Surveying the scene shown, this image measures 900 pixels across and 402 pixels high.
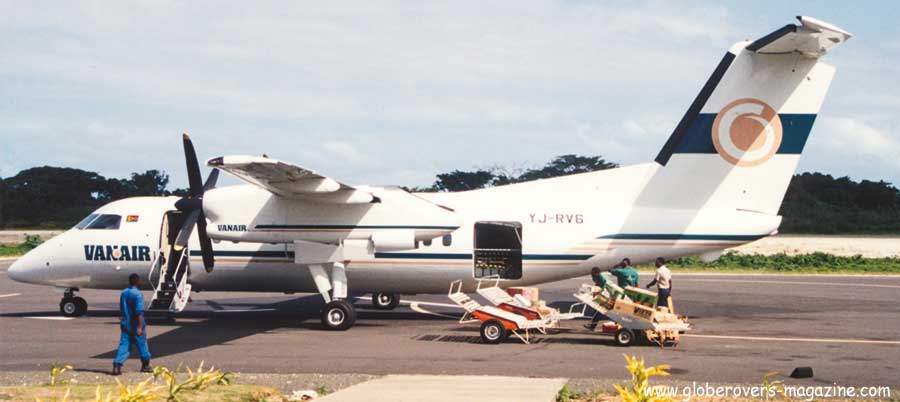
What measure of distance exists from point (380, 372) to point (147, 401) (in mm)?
4734

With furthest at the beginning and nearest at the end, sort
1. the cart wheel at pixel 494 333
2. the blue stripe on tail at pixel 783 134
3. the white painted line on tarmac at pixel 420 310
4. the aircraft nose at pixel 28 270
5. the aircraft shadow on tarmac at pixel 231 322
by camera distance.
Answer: the white painted line on tarmac at pixel 420 310, the aircraft nose at pixel 28 270, the blue stripe on tail at pixel 783 134, the aircraft shadow on tarmac at pixel 231 322, the cart wheel at pixel 494 333

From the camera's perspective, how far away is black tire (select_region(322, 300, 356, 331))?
58.3ft

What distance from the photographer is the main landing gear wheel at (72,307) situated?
65.0 feet

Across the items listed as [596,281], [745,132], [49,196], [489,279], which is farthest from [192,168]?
[49,196]

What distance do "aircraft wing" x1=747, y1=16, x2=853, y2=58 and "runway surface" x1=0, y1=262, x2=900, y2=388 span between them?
579 centimetres

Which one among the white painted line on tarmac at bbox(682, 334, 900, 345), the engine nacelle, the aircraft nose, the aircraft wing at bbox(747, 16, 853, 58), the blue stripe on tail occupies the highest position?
the aircraft wing at bbox(747, 16, 853, 58)

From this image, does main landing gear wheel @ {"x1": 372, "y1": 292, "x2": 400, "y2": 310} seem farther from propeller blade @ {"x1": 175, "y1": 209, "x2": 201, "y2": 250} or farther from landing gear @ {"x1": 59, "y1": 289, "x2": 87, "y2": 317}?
landing gear @ {"x1": 59, "y1": 289, "x2": 87, "y2": 317}

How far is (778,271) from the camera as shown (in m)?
35.6

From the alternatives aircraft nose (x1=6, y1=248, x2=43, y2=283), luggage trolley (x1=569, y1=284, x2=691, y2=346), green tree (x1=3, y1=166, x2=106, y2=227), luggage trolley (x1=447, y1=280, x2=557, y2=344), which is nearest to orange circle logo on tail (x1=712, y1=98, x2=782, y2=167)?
luggage trolley (x1=569, y1=284, x2=691, y2=346)

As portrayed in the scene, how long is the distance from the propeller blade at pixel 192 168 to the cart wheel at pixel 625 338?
32.4ft

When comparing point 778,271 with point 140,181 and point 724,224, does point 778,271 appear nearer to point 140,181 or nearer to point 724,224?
point 724,224

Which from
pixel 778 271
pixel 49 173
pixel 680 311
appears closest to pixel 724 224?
pixel 680 311

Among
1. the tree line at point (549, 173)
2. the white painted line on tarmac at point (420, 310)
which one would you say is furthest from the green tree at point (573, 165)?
the white painted line on tarmac at point (420, 310)

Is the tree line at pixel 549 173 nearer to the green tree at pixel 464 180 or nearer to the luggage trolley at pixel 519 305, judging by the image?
the green tree at pixel 464 180
